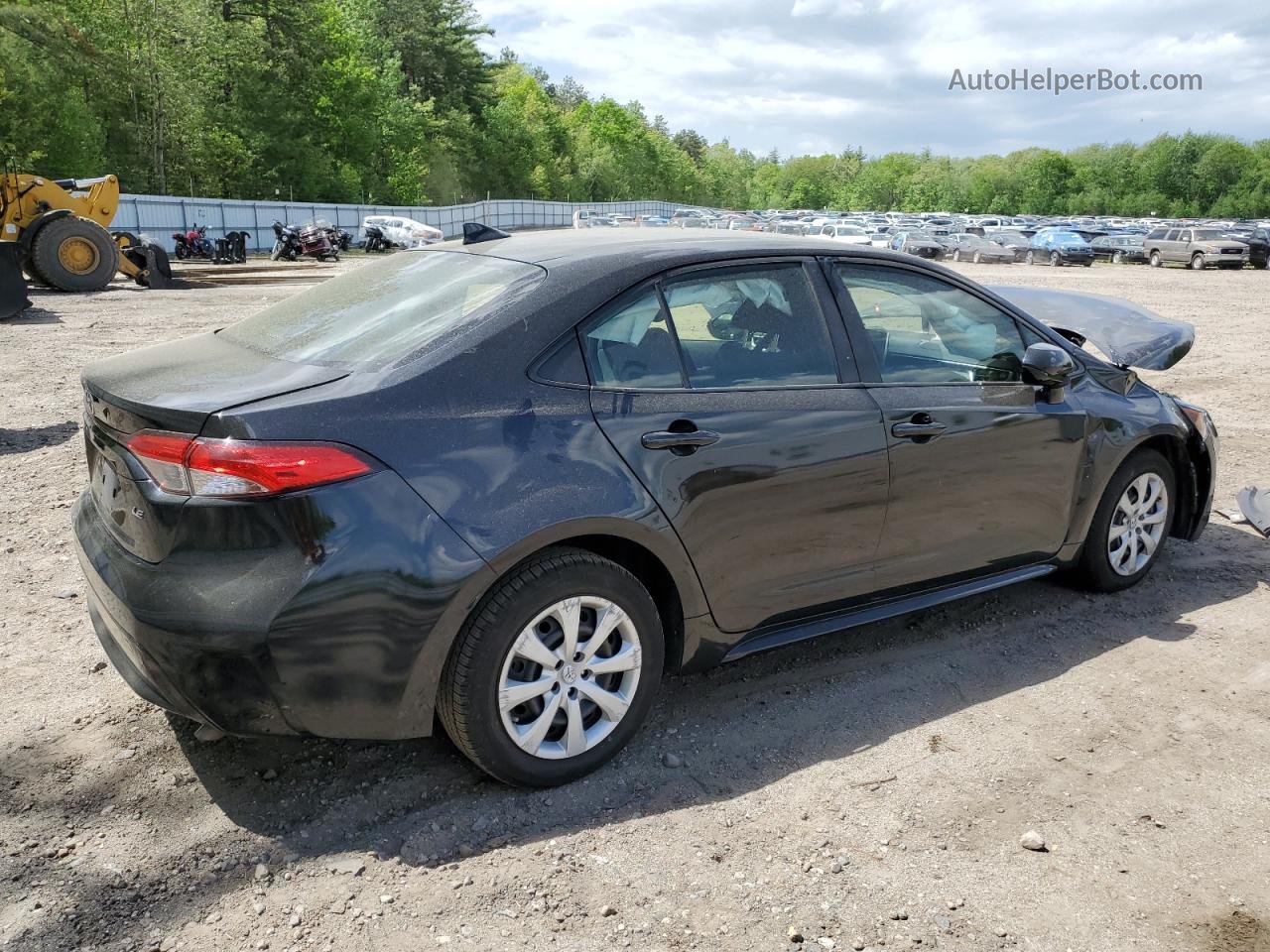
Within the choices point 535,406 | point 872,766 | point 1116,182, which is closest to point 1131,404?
point 872,766

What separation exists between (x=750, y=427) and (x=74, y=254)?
1891cm

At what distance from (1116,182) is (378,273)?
134272 millimetres

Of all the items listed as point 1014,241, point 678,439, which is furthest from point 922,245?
point 678,439

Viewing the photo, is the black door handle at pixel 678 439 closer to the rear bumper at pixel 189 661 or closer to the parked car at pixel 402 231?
the rear bumper at pixel 189 661

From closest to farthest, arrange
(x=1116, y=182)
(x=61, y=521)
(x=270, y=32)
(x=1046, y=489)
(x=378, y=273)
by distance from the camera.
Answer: (x=378, y=273) < (x=1046, y=489) < (x=61, y=521) < (x=270, y=32) < (x=1116, y=182)

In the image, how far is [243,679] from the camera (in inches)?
109

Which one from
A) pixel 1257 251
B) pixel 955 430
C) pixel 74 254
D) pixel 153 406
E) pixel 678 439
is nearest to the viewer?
pixel 153 406

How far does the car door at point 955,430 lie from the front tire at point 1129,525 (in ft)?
1.08

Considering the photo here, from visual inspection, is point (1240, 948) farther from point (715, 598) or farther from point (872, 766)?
point (715, 598)

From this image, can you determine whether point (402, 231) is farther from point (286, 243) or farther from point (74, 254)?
point (74, 254)

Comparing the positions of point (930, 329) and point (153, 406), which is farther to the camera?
point (930, 329)

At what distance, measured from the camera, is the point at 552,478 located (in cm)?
307

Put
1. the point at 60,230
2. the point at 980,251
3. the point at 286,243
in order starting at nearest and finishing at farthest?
the point at 60,230 → the point at 286,243 → the point at 980,251

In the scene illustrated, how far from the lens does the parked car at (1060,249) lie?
137 feet
